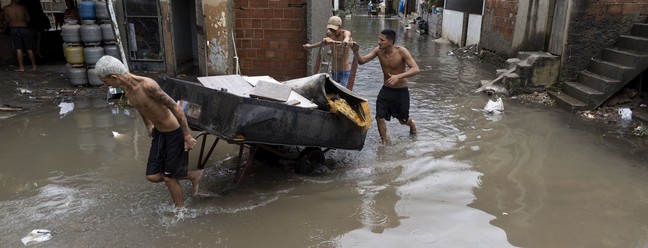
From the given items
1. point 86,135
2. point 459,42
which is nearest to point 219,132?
point 86,135

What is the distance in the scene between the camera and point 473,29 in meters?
14.2

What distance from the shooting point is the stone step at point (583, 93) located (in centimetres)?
751

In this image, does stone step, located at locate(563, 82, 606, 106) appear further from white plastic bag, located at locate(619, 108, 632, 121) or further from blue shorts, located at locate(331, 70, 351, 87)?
blue shorts, located at locate(331, 70, 351, 87)

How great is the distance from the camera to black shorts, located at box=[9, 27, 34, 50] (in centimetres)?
995

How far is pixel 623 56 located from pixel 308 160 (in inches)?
234

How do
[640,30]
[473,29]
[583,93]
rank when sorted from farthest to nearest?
[473,29], [640,30], [583,93]

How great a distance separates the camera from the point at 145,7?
30.5 ft

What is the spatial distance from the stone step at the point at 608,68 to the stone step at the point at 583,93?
1.18 feet

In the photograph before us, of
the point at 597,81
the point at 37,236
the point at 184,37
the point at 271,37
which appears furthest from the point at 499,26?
the point at 37,236

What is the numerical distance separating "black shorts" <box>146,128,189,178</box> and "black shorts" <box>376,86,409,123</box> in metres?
2.95

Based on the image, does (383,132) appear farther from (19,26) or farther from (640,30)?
(19,26)

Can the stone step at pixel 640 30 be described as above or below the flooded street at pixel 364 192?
above

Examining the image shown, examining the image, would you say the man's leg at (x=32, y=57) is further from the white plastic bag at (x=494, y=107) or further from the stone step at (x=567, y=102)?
the stone step at (x=567, y=102)

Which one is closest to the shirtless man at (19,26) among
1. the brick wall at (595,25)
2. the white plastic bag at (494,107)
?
the white plastic bag at (494,107)
